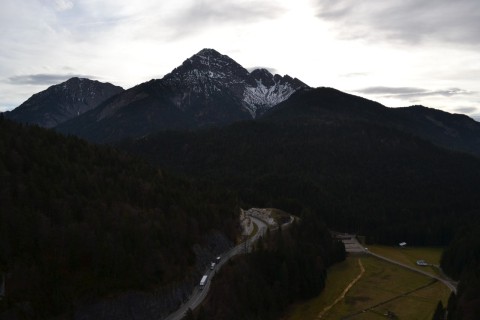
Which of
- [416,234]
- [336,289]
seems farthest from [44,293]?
[416,234]

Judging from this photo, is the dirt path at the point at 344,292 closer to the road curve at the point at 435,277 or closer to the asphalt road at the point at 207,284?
the road curve at the point at 435,277

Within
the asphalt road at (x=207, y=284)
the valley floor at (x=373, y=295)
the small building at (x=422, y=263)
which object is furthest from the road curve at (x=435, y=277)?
the asphalt road at (x=207, y=284)

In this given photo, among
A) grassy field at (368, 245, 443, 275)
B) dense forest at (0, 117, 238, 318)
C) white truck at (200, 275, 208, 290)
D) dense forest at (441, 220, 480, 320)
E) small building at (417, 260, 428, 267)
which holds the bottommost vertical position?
grassy field at (368, 245, 443, 275)

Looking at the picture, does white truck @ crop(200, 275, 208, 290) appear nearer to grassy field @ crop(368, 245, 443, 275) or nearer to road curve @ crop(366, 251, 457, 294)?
road curve @ crop(366, 251, 457, 294)

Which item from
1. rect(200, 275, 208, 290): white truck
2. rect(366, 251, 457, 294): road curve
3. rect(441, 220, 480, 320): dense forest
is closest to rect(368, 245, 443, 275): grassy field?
rect(366, 251, 457, 294): road curve

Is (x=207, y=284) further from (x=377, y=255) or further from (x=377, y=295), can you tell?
(x=377, y=255)

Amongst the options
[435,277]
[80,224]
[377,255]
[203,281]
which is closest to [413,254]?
[377,255]
